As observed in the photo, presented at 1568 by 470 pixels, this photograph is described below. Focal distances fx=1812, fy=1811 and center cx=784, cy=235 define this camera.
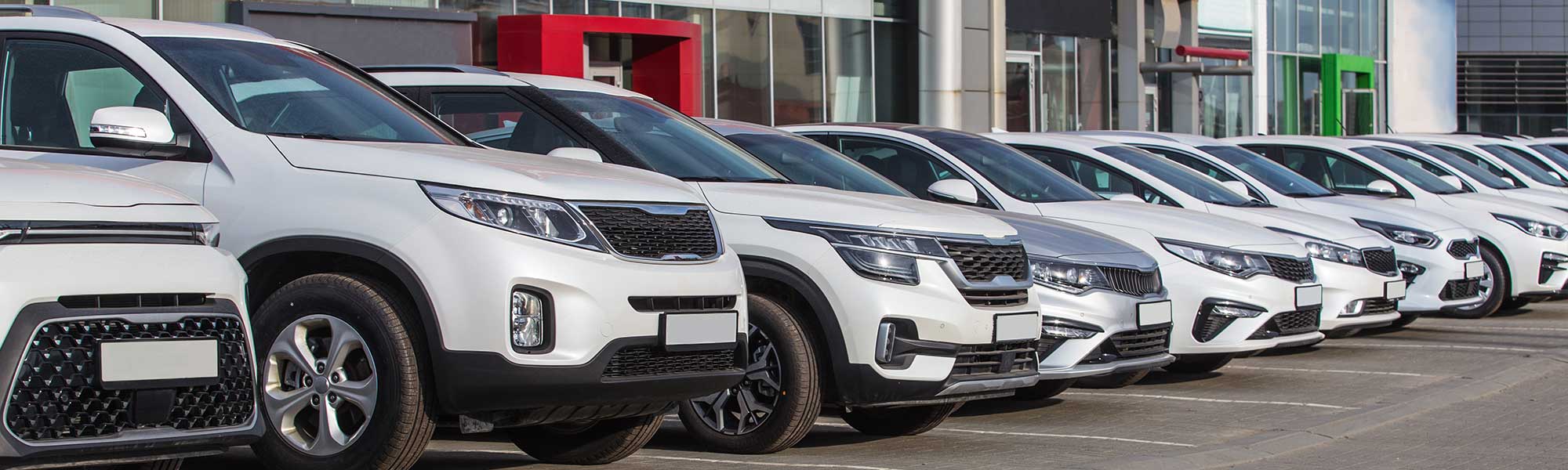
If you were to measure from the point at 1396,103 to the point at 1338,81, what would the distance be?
6110 millimetres

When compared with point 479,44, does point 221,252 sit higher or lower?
lower

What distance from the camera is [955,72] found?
28531mm

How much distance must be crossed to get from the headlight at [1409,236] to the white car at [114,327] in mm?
11040

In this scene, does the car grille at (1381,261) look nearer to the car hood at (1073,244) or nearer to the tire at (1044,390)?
the tire at (1044,390)

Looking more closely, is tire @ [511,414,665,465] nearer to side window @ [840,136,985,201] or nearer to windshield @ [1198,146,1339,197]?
side window @ [840,136,985,201]

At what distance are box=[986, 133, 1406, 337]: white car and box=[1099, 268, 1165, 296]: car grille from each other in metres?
2.74

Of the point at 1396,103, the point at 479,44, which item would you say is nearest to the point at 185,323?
the point at 479,44

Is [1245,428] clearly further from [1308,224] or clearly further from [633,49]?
[633,49]

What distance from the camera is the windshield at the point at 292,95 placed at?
6.45 metres

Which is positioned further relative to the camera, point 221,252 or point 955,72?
point 955,72

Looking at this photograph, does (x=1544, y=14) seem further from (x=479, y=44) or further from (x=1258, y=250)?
(x=1258, y=250)

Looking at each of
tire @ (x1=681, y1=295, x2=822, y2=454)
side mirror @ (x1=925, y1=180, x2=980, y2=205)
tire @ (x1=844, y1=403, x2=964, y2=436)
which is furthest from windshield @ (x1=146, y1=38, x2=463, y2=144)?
side mirror @ (x1=925, y1=180, x2=980, y2=205)

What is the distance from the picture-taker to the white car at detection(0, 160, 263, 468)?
175 inches

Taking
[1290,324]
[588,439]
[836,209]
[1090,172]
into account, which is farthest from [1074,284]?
[1090,172]
